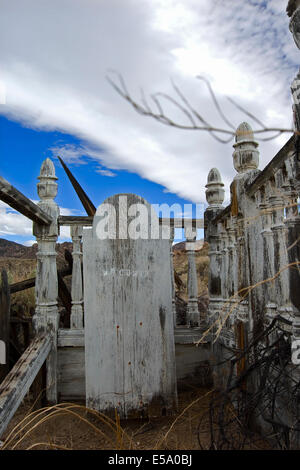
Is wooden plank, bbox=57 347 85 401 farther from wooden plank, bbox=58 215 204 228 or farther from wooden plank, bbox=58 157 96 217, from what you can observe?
wooden plank, bbox=58 157 96 217

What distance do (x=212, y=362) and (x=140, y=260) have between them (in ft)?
4.79

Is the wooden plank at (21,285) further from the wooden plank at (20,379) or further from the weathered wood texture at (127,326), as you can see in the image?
the weathered wood texture at (127,326)

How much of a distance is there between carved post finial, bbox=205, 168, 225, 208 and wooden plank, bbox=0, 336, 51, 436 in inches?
85.2

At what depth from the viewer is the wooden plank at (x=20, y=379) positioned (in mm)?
2211

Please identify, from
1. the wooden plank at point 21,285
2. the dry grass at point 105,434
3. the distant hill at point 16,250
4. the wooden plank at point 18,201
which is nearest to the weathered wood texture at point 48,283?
the wooden plank at point 18,201

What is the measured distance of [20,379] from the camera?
2.50m

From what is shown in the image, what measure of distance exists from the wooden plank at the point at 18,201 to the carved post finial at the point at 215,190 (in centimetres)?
173

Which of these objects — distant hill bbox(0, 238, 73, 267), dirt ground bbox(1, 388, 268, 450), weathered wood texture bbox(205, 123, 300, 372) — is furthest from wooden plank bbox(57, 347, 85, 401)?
distant hill bbox(0, 238, 73, 267)

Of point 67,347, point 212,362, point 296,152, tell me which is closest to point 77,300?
point 67,347

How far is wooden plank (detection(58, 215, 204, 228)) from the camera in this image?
138 inches
